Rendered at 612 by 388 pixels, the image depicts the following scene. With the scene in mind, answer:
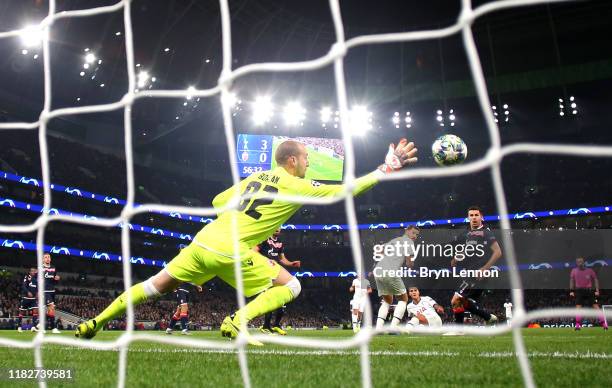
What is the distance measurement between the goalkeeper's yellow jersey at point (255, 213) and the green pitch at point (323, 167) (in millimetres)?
20967

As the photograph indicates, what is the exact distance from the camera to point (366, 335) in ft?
6.75

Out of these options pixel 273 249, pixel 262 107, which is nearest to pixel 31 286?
pixel 273 249

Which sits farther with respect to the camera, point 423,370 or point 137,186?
point 137,186

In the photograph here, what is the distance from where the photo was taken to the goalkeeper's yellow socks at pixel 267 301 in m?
4.76

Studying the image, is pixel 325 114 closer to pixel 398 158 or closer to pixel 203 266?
pixel 203 266

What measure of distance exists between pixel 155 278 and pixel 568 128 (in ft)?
114

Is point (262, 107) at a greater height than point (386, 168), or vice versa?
point (262, 107)

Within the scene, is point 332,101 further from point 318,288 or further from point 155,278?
point 155,278

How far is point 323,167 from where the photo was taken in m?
26.3

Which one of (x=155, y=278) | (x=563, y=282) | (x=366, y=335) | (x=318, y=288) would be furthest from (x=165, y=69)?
(x=366, y=335)

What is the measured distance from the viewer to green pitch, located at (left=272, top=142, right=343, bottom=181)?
25.9 meters

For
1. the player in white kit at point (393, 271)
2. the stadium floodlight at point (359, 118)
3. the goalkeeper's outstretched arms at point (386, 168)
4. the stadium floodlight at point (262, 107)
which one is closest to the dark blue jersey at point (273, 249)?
the player in white kit at point (393, 271)

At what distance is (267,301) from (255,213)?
0.80 m

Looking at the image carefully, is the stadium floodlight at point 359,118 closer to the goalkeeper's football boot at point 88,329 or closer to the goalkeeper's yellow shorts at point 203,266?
the goalkeeper's yellow shorts at point 203,266
